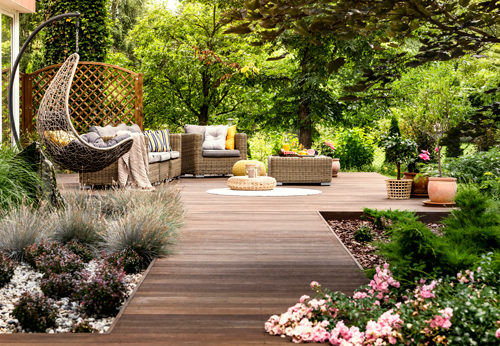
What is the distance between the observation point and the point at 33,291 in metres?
2.33

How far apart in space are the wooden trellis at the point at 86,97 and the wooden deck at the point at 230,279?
167 inches

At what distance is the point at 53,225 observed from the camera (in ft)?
10.2

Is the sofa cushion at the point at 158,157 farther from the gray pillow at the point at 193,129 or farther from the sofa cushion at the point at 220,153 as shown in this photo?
the gray pillow at the point at 193,129

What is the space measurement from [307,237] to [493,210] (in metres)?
1.20

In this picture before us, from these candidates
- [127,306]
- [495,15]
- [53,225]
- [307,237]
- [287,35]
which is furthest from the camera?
[287,35]

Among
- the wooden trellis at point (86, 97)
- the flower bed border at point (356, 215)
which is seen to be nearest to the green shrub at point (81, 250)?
the flower bed border at point (356, 215)

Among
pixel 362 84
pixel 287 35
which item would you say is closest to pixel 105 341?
pixel 362 84

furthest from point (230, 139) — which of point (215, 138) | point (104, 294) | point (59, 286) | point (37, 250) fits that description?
point (104, 294)

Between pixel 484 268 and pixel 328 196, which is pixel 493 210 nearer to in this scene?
pixel 484 268

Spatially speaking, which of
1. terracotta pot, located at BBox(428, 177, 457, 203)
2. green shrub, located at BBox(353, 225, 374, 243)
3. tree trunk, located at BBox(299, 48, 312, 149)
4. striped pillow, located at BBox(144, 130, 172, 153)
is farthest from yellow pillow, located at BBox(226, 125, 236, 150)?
green shrub, located at BBox(353, 225, 374, 243)

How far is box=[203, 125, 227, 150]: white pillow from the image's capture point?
887 centimetres

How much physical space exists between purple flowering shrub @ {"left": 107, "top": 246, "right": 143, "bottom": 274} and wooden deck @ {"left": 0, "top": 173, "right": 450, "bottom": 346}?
0.36 feet

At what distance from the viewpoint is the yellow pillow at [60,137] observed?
16.7ft

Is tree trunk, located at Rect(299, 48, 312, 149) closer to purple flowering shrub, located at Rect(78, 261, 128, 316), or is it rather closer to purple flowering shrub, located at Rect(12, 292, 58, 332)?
purple flowering shrub, located at Rect(78, 261, 128, 316)
